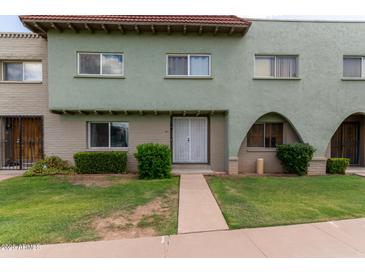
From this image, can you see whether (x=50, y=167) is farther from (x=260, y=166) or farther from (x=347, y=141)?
(x=347, y=141)

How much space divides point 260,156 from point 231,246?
8.17 meters

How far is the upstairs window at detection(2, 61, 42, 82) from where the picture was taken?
37.3 feet

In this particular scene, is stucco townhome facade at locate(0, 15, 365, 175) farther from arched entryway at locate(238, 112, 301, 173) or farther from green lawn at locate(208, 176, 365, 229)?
green lawn at locate(208, 176, 365, 229)

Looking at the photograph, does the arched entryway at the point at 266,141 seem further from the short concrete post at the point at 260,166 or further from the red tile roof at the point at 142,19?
the red tile roof at the point at 142,19

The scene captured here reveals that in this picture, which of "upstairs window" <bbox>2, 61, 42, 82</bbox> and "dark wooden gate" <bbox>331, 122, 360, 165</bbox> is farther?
"dark wooden gate" <bbox>331, 122, 360, 165</bbox>

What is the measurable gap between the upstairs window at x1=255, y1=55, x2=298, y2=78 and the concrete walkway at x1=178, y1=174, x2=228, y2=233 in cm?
607

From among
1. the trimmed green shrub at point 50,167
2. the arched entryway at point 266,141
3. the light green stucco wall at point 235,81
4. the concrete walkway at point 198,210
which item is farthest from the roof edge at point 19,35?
the arched entryway at point 266,141

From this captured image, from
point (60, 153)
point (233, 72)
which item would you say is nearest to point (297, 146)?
point (233, 72)

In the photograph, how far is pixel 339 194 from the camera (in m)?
7.20

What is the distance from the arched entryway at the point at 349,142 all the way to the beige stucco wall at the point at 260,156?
2.90 m

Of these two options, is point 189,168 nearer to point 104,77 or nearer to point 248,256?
point 104,77

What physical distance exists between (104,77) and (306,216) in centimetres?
911

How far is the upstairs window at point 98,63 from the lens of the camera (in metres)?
10.5

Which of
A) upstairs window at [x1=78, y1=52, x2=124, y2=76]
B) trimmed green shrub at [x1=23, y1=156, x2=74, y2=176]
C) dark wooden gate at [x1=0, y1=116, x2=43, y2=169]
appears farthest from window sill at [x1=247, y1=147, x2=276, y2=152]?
dark wooden gate at [x1=0, y1=116, x2=43, y2=169]
